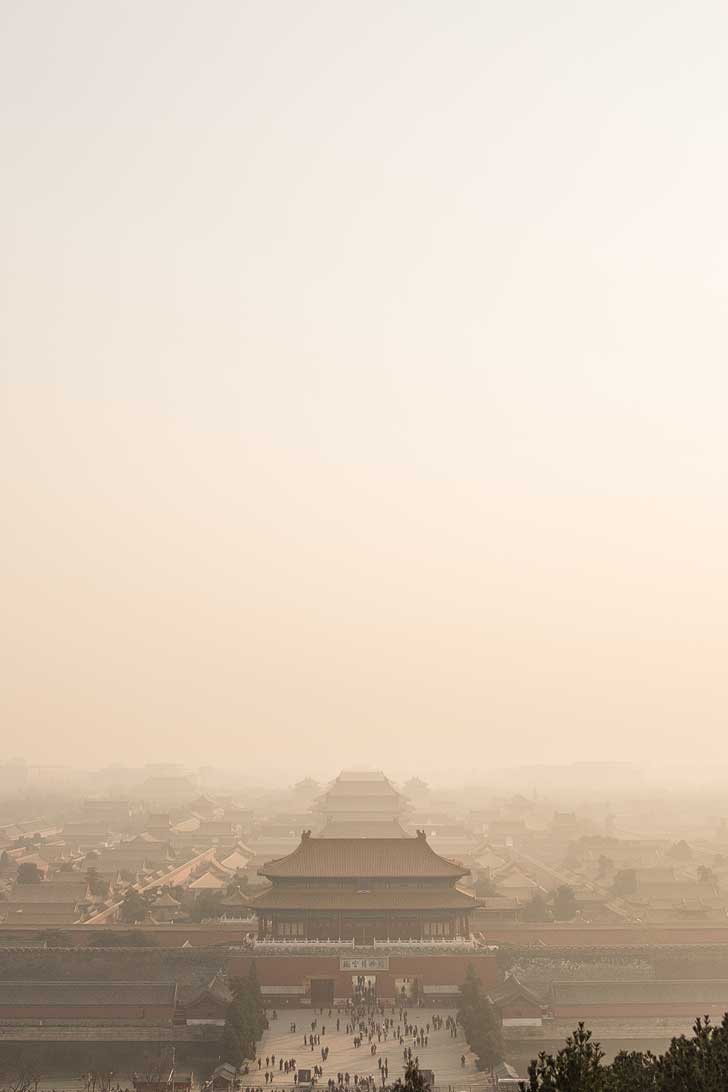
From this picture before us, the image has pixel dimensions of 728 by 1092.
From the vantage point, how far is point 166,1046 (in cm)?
3372

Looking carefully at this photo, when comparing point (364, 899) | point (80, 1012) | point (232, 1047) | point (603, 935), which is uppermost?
point (364, 899)

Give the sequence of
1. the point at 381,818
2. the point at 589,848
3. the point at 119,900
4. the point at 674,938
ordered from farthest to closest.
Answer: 1. the point at 381,818
2. the point at 589,848
3. the point at 119,900
4. the point at 674,938

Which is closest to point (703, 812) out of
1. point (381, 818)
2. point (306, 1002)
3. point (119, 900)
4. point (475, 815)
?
point (475, 815)

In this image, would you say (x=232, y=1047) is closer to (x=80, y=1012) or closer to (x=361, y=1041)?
(x=361, y=1041)

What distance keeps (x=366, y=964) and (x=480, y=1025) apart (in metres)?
8.11

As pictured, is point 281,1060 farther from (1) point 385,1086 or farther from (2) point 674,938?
(2) point 674,938

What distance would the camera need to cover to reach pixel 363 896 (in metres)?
43.4

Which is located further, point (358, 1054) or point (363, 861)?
point (363, 861)

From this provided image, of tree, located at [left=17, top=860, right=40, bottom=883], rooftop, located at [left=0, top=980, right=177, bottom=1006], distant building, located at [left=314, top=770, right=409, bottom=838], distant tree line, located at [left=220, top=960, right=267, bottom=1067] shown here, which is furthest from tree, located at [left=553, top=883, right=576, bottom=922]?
distant building, located at [left=314, top=770, right=409, bottom=838]

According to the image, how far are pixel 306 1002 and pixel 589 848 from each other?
42.7 m

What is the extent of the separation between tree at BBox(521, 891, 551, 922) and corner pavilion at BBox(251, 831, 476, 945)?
4452 mm

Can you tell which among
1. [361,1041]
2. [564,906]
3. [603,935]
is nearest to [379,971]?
[361,1041]

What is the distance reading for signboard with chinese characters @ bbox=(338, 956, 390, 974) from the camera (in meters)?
40.6

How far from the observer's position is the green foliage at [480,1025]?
32500 mm
